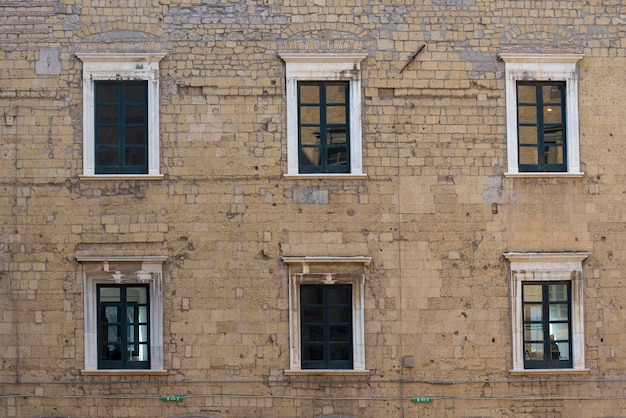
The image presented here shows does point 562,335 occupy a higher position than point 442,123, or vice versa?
point 442,123

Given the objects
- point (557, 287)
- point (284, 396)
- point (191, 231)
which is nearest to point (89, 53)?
point (191, 231)

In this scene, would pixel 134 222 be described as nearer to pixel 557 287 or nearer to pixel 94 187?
pixel 94 187

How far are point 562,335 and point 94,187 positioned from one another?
8.18m

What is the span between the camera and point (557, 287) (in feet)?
57.6

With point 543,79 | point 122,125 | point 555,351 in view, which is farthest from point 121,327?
point 543,79

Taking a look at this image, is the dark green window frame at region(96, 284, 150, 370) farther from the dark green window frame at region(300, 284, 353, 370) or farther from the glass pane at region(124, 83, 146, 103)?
the glass pane at region(124, 83, 146, 103)

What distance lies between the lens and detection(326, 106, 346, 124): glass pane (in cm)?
1756

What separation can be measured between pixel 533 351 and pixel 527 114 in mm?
4001

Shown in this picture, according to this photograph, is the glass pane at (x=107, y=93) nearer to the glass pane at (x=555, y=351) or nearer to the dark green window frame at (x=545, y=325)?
the dark green window frame at (x=545, y=325)

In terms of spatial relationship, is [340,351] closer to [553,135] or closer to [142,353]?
[142,353]

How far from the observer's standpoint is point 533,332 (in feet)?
57.5

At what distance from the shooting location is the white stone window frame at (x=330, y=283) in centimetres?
1714

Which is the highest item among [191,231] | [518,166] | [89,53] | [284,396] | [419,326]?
[89,53]

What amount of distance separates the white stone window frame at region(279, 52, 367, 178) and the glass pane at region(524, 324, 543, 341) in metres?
3.83
